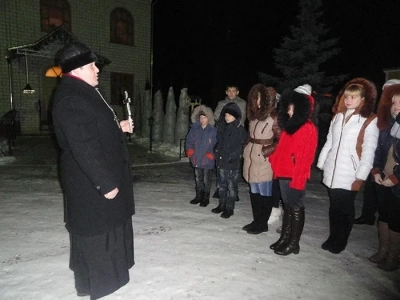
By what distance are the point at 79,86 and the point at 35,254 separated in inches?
84.8

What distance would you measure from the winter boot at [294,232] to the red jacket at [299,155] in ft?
1.05

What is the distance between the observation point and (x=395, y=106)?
3307mm

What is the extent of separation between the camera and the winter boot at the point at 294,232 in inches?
140

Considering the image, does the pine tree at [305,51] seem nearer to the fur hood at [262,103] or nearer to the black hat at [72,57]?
the fur hood at [262,103]

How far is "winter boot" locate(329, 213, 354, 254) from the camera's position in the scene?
3.64 meters

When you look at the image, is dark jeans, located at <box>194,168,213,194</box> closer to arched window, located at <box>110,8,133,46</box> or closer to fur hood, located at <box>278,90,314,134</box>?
fur hood, located at <box>278,90,314,134</box>

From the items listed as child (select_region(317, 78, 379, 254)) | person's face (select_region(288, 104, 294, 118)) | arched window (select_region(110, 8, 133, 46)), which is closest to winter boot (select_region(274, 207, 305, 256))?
child (select_region(317, 78, 379, 254))

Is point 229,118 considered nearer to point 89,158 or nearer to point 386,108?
point 386,108

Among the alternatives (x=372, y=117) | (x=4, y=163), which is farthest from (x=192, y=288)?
(x=4, y=163)

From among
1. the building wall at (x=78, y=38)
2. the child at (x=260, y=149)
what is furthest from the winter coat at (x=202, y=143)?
the building wall at (x=78, y=38)

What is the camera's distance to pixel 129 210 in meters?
2.65

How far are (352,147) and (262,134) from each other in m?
1.06

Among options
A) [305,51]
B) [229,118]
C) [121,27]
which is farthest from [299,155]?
[121,27]

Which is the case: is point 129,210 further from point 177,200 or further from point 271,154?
point 177,200
